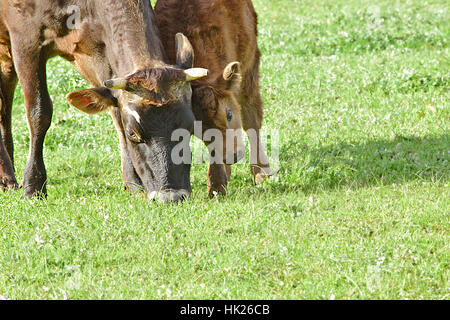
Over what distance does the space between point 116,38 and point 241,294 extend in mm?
3056

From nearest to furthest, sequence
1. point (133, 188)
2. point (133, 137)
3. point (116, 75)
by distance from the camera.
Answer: point (133, 137)
point (116, 75)
point (133, 188)

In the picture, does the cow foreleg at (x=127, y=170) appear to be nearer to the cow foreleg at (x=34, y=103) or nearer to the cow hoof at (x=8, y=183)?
the cow foreleg at (x=34, y=103)

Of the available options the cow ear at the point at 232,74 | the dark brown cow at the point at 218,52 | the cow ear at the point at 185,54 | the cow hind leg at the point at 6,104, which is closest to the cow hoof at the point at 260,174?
the dark brown cow at the point at 218,52

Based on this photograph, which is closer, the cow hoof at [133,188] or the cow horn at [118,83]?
the cow horn at [118,83]

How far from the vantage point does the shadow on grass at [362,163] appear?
7383mm

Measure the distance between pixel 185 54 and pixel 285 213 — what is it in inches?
65.4

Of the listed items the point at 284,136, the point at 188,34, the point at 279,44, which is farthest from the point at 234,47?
the point at 279,44

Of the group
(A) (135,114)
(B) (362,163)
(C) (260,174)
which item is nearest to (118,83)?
(A) (135,114)

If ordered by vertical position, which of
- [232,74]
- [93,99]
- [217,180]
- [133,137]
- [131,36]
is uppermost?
[131,36]

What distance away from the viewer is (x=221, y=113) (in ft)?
21.9

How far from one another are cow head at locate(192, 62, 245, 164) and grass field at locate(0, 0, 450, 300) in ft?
1.55

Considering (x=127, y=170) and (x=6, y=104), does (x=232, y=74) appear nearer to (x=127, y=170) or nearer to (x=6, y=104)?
(x=127, y=170)

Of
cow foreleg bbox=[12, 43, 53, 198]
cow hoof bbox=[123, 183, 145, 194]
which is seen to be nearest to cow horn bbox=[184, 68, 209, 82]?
cow hoof bbox=[123, 183, 145, 194]

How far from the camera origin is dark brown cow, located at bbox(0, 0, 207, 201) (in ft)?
20.9
